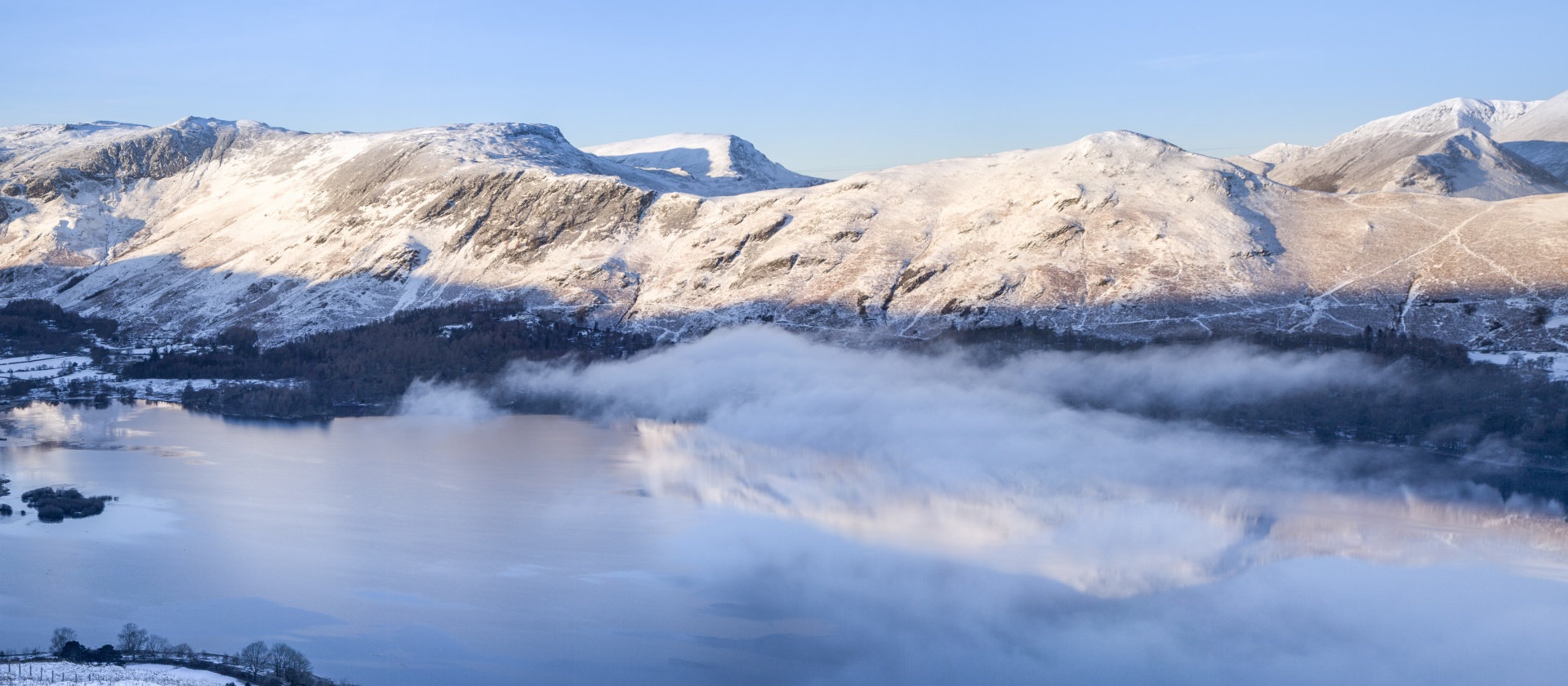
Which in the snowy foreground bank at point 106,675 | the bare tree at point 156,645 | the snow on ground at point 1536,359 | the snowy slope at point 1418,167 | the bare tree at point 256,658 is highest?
the snowy slope at point 1418,167

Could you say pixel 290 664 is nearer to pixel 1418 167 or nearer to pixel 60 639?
pixel 60 639

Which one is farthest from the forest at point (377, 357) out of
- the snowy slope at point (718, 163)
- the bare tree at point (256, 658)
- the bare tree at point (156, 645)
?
the bare tree at point (256, 658)

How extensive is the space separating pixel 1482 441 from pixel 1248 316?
1911 centimetres

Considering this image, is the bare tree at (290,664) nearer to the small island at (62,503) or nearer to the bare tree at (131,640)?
the bare tree at (131,640)

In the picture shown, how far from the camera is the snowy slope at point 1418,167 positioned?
122 m

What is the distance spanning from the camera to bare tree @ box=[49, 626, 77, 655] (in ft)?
124

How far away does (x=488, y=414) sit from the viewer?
10550 centimetres

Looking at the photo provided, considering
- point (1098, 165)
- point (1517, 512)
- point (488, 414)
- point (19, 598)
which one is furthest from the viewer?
point (1098, 165)

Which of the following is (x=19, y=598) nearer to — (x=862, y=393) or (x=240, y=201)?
(x=862, y=393)

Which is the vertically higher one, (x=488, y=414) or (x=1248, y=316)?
(x=1248, y=316)

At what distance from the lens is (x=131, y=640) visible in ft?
128

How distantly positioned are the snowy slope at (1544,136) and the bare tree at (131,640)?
149m

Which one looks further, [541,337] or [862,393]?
[541,337]

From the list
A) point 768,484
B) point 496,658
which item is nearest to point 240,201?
point 768,484
